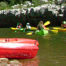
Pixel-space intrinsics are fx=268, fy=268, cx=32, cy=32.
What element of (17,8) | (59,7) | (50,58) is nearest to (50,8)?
(59,7)

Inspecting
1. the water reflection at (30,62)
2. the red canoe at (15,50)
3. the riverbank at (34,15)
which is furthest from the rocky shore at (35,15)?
the red canoe at (15,50)

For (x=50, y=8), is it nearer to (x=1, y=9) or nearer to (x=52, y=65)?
(x=1, y=9)

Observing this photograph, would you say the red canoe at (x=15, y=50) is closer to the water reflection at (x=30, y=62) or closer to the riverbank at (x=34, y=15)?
the water reflection at (x=30, y=62)

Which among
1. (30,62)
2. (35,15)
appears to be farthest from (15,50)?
(35,15)

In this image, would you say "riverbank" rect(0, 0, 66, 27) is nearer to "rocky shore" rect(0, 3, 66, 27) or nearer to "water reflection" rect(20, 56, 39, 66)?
"rocky shore" rect(0, 3, 66, 27)

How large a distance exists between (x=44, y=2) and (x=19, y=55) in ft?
73.4

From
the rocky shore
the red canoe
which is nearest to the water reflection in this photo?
the red canoe

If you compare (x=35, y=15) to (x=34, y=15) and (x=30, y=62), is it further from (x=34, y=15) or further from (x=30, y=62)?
(x=30, y=62)

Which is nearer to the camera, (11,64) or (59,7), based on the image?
(11,64)

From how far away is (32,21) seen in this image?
28.6m

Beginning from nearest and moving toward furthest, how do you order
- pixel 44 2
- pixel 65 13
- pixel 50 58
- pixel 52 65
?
pixel 52 65, pixel 50 58, pixel 65 13, pixel 44 2

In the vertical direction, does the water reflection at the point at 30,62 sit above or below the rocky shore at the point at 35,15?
Answer: above

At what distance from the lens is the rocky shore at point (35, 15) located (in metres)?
28.4

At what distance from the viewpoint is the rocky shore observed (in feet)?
93.2
